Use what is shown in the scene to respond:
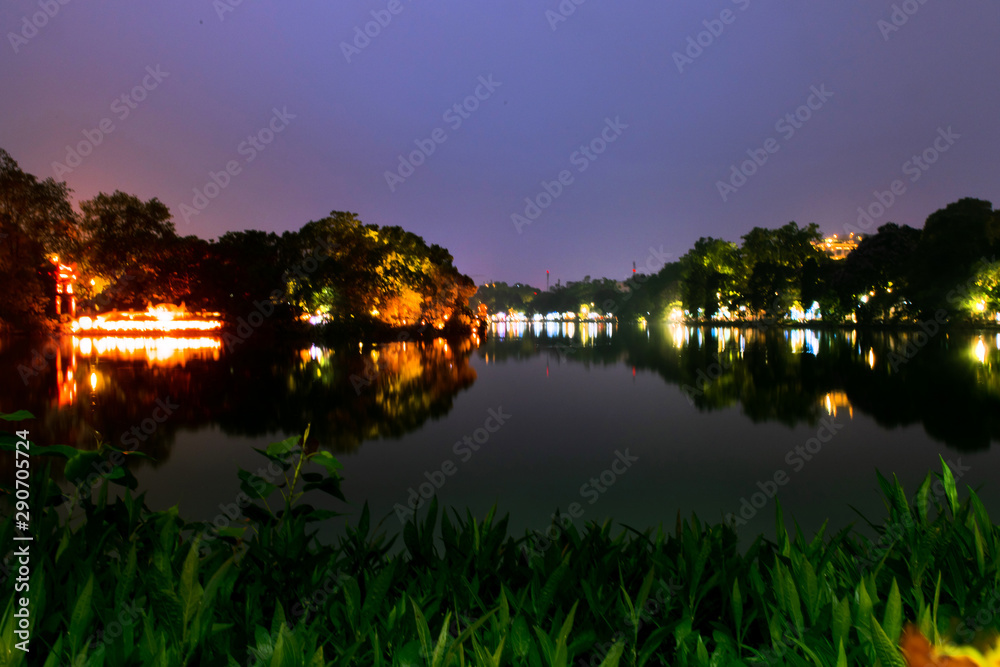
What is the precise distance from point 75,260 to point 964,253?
239ft

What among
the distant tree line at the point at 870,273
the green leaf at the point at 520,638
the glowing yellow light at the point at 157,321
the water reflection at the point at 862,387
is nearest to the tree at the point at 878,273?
the distant tree line at the point at 870,273

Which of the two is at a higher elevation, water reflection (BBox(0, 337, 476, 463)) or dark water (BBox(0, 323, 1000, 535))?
water reflection (BBox(0, 337, 476, 463))

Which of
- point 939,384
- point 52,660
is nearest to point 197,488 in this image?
point 52,660

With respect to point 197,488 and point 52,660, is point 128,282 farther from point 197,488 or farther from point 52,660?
point 52,660

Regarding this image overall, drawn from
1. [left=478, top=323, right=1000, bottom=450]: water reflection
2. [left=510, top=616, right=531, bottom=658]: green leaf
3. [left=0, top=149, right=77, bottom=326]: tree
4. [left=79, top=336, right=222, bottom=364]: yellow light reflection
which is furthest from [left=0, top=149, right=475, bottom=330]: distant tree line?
Result: [left=510, top=616, right=531, bottom=658]: green leaf

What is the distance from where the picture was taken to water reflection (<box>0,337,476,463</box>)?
31.5 ft

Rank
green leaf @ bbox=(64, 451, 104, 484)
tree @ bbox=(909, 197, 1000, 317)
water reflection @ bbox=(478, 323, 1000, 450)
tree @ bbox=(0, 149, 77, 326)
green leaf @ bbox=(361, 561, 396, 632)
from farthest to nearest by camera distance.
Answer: tree @ bbox=(909, 197, 1000, 317) < tree @ bbox=(0, 149, 77, 326) < water reflection @ bbox=(478, 323, 1000, 450) < green leaf @ bbox=(64, 451, 104, 484) < green leaf @ bbox=(361, 561, 396, 632)

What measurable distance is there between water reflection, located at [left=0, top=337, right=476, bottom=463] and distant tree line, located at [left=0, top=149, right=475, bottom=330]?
2178cm

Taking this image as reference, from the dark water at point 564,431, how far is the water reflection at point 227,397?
0.22 ft

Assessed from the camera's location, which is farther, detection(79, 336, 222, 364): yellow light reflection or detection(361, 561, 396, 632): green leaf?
detection(79, 336, 222, 364): yellow light reflection

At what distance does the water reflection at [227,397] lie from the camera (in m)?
9.60

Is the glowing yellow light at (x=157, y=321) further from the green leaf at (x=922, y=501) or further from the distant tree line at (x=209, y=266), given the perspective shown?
the green leaf at (x=922, y=501)

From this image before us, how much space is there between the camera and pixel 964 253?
48.4 meters

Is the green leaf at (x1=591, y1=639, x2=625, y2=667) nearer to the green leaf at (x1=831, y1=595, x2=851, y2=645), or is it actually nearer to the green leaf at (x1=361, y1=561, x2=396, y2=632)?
the green leaf at (x1=831, y1=595, x2=851, y2=645)
